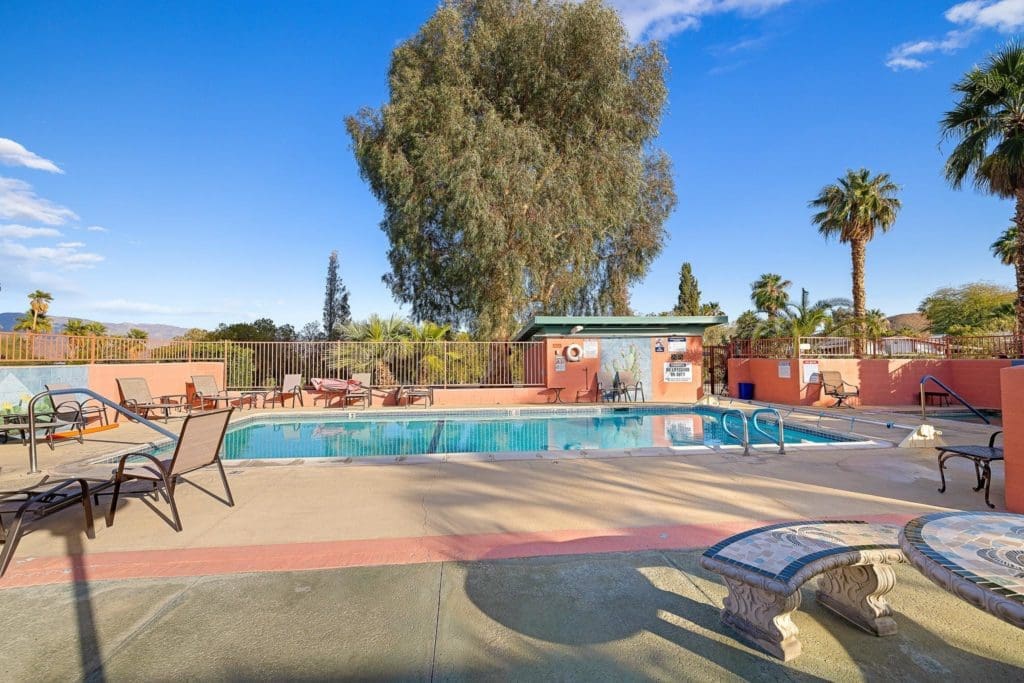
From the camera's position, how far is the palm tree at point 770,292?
30156mm

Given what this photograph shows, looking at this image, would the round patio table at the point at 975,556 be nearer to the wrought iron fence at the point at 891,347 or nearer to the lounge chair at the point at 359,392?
the lounge chair at the point at 359,392

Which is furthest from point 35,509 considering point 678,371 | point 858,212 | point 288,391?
point 858,212

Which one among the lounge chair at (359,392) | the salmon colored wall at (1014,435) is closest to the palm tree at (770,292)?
the lounge chair at (359,392)

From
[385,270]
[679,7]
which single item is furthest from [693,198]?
[385,270]

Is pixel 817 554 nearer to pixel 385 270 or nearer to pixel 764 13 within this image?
pixel 764 13

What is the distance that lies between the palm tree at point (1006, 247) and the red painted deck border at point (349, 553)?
1095 inches

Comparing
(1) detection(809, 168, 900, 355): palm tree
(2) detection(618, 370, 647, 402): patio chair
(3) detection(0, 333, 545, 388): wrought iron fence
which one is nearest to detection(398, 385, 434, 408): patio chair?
(3) detection(0, 333, 545, 388): wrought iron fence

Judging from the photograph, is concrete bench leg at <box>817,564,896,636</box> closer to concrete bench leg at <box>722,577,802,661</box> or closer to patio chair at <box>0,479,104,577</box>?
concrete bench leg at <box>722,577,802,661</box>

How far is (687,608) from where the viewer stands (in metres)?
2.37

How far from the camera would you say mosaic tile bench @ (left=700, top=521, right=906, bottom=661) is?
195 cm

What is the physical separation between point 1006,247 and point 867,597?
97.6 feet

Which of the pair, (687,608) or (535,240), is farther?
(535,240)

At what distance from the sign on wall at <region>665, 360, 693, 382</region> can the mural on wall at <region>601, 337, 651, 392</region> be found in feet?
2.34

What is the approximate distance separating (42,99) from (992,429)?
21712 millimetres
